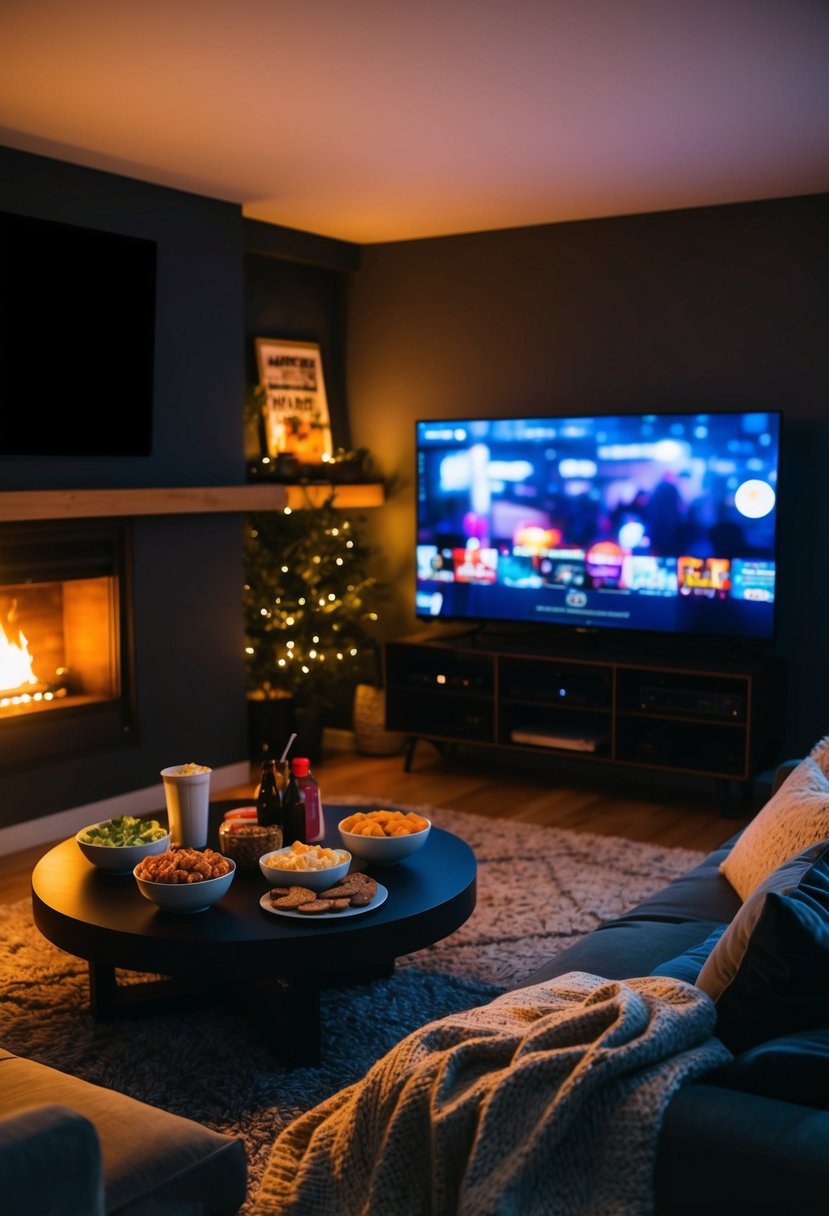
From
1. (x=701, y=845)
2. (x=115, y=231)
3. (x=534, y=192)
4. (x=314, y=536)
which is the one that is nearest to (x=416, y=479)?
(x=314, y=536)

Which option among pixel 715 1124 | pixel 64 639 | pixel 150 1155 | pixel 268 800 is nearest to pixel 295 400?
pixel 64 639

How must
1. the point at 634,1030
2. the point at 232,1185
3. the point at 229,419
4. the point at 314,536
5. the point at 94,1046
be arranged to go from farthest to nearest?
1. the point at 314,536
2. the point at 229,419
3. the point at 94,1046
4. the point at 232,1185
5. the point at 634,1030

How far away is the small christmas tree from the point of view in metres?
5.63

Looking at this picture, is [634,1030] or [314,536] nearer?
[634,1030]

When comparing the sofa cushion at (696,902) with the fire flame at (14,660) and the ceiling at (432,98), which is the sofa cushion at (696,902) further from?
the fire flame at (14,660)

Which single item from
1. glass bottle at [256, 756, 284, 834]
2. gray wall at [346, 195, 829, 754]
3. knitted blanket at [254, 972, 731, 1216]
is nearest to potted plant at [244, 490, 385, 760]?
gray wall at [346, 195, 829, 754]

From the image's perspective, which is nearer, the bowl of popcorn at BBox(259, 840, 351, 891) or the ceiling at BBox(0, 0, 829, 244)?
the bowl of popcorn at BBox(259, 840, 351, 891)

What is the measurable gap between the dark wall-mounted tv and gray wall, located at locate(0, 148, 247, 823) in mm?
71

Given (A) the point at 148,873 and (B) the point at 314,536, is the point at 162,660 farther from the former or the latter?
(A) the point at 148,873

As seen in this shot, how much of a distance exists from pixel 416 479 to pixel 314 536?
57 centimetres

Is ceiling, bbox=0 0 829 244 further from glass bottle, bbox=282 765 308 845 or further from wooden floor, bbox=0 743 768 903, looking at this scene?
wooden floor, bbox=0 743 768 903

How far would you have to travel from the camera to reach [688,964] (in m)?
2.24

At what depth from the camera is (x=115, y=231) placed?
466 centimetres

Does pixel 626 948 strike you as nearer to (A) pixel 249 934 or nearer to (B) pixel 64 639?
(A) pixel 249 934
